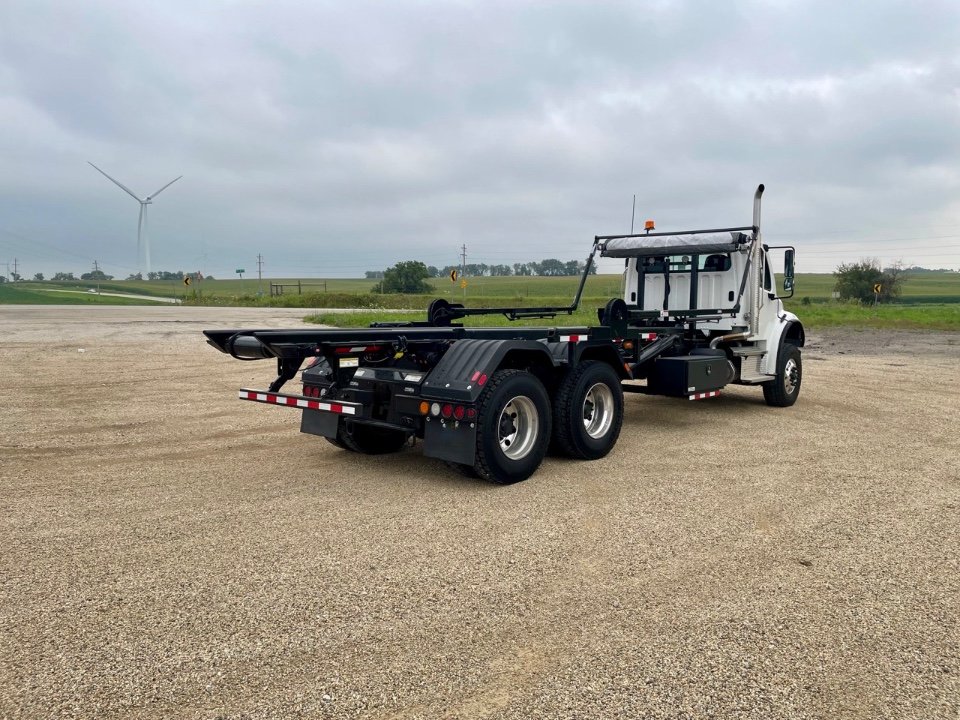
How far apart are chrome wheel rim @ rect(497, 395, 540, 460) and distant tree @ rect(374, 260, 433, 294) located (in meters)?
65.7

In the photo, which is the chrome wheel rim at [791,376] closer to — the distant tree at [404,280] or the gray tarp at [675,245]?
the gray tarp at [675,245]

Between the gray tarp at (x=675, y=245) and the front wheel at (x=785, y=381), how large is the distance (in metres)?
1.90

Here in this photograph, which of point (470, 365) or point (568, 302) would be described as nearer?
point (470, 365)

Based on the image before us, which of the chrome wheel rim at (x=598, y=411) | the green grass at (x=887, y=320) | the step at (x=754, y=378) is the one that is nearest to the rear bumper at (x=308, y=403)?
the chrome wheel rim at (x=598, y=411)

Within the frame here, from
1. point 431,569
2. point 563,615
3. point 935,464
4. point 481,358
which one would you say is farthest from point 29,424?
point 935,464

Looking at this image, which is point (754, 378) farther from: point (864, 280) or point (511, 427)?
point (864, 280)

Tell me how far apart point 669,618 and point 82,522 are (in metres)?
3.94

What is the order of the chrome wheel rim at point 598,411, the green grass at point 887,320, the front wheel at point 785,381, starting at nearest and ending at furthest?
the chrome wheel rim at point 598,411 < the front wheel at point 785,381 < the green grass at point 887,320

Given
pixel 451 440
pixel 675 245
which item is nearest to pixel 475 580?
pixel 451 440

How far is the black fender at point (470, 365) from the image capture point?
5793 mm

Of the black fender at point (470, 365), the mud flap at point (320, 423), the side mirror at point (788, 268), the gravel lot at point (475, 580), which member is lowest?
the gravel lot at point (475, 580)

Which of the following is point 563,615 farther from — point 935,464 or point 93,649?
point 935,464

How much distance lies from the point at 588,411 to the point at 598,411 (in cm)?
15

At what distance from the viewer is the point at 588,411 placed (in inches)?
287
